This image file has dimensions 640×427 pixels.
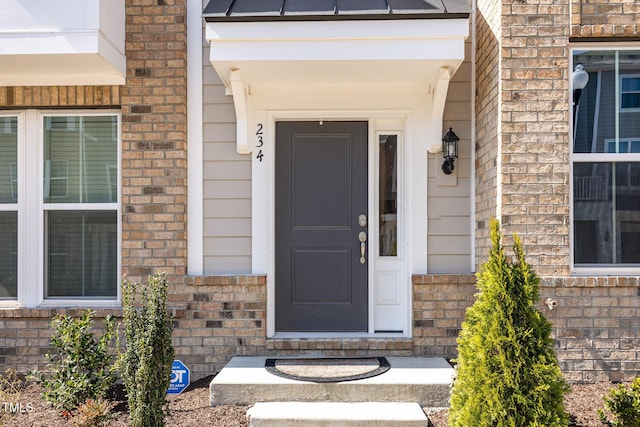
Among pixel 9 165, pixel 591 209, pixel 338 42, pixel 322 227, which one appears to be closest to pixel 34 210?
pixel 9 165

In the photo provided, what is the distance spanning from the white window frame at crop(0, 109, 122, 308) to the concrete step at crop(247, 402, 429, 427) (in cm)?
188

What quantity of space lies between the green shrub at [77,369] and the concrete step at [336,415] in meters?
Answer: 1.19

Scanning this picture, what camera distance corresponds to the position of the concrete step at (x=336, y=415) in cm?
373

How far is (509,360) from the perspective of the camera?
10.2 feet

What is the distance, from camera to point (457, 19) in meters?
4.23

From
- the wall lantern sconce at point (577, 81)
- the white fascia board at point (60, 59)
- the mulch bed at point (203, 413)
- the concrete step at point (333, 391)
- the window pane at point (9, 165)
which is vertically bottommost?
the mulch bed at point (203, 413)

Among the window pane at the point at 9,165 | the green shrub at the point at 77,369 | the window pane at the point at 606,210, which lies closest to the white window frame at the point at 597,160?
the window pane at the point at 606,210

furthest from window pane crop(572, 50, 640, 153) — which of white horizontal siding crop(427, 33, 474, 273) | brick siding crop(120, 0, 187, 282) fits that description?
brick siding crop(120, 0, 187, 282)

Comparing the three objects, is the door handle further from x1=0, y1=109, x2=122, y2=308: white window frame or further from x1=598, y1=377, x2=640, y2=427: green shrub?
x1=598, y1=377, x2=640, y2=427: green shrub

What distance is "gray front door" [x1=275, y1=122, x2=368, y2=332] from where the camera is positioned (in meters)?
5.12

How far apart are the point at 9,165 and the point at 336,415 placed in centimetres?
365

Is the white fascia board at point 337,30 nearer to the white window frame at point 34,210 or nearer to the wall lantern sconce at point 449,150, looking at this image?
the wall lantern sconce at point 449,150

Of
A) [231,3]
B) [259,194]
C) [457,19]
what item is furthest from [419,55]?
[259,194]

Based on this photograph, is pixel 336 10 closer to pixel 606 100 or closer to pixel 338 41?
pixel 338 41
